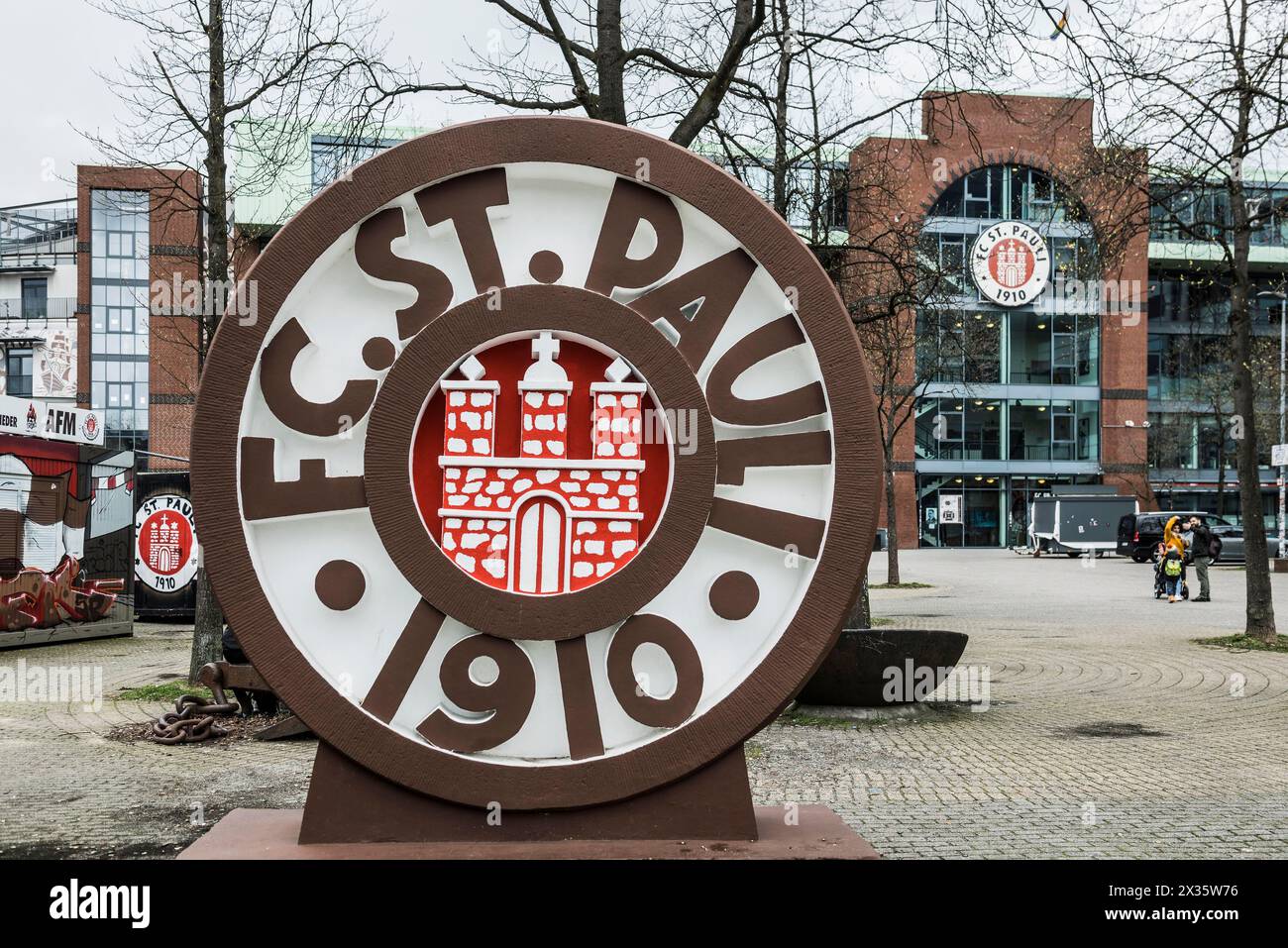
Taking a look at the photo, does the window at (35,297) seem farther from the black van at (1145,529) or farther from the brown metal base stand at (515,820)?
the brown metal base stand at (515,820)

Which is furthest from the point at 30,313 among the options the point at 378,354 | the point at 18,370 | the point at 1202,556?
the point at 378,354

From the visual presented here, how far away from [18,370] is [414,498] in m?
65.4

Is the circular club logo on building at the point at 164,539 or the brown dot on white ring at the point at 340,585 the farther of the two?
the circular club logo on building at the point at 164,539

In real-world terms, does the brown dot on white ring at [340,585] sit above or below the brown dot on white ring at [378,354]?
below

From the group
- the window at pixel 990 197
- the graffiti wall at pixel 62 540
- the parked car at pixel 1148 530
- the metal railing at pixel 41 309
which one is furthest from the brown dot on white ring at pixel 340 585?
the metal railing at pixel 41 309

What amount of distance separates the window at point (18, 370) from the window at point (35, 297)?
8.82ft

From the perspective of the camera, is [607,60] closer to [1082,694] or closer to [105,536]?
[1082,694]

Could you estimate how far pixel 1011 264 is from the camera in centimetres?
4759

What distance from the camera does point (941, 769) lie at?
827 cm

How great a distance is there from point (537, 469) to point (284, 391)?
0.89 metres

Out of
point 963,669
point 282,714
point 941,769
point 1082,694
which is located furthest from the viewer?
point 963,669

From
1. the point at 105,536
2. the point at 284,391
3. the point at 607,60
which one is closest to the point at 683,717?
the point at 284,391

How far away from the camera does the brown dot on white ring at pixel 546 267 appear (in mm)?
3805

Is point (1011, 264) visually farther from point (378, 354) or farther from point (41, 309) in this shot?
point (41, 309)
